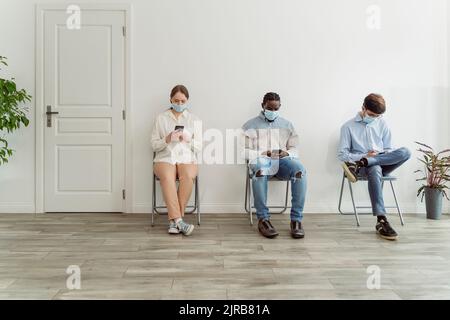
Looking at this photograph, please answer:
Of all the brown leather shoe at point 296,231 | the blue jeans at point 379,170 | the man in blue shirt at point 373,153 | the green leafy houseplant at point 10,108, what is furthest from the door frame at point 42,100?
the blue jeans at point 379,170

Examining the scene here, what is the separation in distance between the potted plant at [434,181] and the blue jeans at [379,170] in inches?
24.5

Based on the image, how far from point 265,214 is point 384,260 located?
3.45ft

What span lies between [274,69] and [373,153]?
1318 millimetres

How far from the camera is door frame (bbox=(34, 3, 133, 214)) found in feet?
13.1

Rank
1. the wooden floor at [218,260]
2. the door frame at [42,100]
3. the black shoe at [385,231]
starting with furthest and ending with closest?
the door frame at [42,100], the black shoe at [385,231], the wooden floor at [218,260]

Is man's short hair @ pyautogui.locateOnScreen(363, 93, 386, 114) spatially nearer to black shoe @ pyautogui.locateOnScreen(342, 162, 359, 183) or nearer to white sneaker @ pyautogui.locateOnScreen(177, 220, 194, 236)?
black shoe @ pyautogui.locateOnScreen(342, 162, 359, 183)

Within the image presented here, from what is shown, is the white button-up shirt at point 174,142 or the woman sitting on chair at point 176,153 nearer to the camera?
the woman sitting on chair at point 176,153

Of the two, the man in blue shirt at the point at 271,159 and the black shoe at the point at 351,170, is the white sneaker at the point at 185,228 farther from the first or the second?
the black shoe at the point at 351,170

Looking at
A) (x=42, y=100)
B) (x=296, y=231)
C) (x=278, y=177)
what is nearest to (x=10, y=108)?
(x=42, y=100)

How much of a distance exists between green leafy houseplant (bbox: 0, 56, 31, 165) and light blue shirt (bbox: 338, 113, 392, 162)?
3.04 m

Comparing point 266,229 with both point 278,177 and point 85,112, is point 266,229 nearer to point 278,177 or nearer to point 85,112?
point 278,177

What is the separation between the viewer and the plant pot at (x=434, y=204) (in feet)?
12.7
